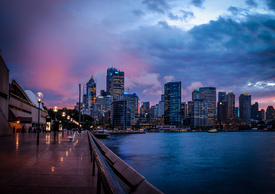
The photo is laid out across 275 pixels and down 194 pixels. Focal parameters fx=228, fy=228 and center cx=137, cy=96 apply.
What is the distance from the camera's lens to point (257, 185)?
22.9 m

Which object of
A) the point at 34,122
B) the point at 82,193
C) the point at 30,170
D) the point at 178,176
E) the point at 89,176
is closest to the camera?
the point at 82,193

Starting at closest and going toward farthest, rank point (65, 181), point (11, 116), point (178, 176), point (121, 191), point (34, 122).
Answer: point (121, 191) → point (65, 181) → point (178, 176) → point (11, 116) → point (34, 122)

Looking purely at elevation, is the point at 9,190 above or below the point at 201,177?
above

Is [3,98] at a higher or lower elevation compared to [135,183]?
higher

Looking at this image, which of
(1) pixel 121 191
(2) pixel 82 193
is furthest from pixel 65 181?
(1) pixel 121 191

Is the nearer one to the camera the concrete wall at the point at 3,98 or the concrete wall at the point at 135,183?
the concrete wall at the point at 135,183

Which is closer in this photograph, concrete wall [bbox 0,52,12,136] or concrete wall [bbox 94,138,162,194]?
concrete wall [bbox 94,138,162,194]

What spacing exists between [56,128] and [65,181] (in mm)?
21771

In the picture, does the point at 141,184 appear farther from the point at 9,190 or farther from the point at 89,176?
the point at 9,190

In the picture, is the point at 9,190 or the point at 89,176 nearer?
the point at 9,190

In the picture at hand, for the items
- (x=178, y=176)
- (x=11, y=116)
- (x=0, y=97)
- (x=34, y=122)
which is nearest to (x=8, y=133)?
(x=0, y=97)

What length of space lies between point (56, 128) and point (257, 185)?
2250 cm

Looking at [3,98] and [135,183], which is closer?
[135,183]

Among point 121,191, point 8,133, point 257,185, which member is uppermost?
point 121,191
